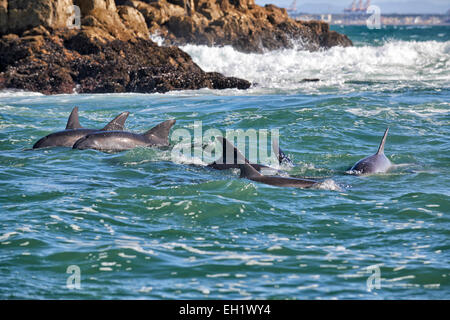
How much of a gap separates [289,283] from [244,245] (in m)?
0.97

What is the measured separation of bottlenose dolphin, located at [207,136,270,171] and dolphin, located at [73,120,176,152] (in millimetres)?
1882

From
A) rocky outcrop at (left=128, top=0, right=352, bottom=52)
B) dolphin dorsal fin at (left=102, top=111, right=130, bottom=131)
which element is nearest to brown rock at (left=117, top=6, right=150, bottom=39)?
rocky outcrop at (left=128, top=0, right=352, bottom=52)

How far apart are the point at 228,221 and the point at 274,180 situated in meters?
1.54

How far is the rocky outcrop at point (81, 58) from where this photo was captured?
21.6 metres

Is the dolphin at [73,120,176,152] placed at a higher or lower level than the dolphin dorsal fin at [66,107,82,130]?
lower

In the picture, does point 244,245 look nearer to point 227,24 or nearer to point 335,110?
point 335,110

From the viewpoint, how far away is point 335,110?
16203mm

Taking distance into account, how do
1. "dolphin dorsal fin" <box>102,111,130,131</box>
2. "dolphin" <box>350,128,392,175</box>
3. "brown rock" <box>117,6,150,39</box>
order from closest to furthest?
"dolphin" <box>350,128,392,175</box>, "dolphin dorsal fin" <box>102,111,130,131</box>, "brown rock" <box>117,6,150,39</box>

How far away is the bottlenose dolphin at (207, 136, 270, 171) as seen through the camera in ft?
28.4

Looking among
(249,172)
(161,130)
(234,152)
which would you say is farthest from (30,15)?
(249,172)

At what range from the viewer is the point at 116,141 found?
11.0 m

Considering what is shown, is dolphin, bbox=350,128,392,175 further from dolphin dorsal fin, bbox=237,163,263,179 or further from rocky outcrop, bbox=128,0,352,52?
rocky outcrop, bbox=128,0,352,52

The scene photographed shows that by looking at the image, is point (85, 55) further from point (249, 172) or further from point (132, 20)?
point (249, 172)
